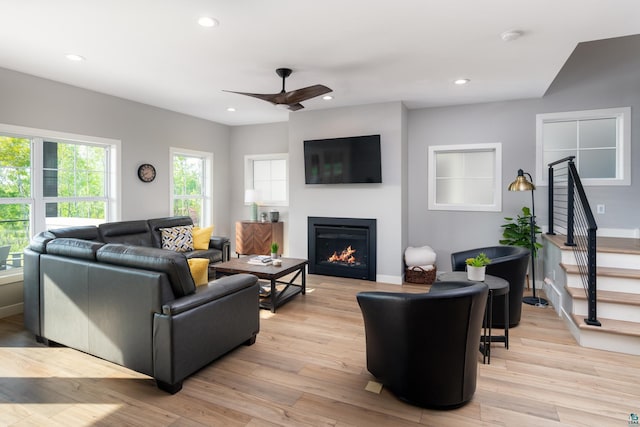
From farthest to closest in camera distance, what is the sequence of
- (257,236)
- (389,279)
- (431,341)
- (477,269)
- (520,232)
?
(257,236), (389,279), (520,232), (477,269), (431,341)

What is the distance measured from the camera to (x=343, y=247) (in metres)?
5.58

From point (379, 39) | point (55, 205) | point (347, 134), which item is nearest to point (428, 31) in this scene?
point (379, 39)

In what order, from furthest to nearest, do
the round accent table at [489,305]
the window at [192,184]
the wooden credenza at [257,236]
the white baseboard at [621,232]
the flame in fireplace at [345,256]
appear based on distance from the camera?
1. the wooden credenza at [257,236]
2. the window at [192,184]
3. the flame in fireplace at [345,256]
4. the white baseboard at [621,232]
5. the round accent table at [489,305]

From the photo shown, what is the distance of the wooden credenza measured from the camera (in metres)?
6.27

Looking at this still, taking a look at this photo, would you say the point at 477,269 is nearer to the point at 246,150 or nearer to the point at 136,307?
the point at 136,307

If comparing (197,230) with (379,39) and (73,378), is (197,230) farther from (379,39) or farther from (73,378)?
(379,39)

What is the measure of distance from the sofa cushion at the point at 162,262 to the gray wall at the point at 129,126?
2585 mm

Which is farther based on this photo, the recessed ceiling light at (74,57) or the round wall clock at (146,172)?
the round wall clock at (146,172)

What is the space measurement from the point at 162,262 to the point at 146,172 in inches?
136

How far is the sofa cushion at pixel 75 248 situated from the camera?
8.95 ft

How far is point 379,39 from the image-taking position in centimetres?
302

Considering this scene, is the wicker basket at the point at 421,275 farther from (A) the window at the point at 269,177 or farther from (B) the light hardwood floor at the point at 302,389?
(A) the window at the point at 269,177

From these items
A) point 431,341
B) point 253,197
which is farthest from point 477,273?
point 253,197

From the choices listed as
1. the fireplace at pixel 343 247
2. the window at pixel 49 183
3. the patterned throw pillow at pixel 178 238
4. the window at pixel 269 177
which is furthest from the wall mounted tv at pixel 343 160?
the window at pixel 49 183
